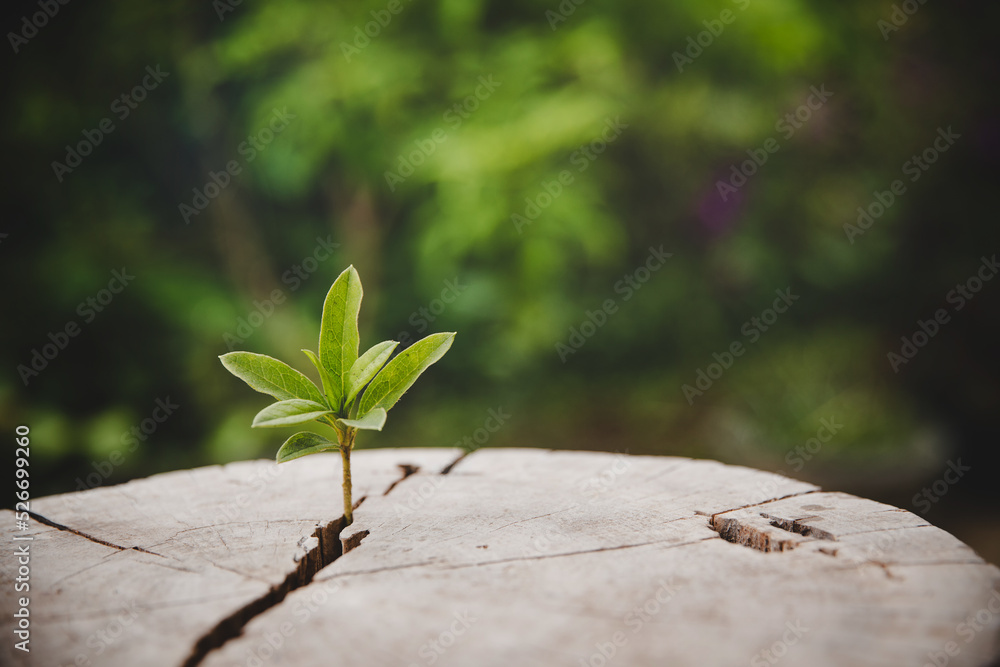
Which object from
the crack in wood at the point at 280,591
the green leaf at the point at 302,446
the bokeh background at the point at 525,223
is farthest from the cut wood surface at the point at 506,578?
the bokeh background at the point at 525,223

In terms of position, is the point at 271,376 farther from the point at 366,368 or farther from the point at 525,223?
the point at 525,223

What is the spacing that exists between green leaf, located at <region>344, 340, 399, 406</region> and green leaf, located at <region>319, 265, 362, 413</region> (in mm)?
13

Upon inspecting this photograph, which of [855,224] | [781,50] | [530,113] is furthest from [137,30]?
[855,224]

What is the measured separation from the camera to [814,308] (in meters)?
4.30

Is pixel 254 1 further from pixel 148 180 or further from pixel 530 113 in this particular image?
pixel 530 113

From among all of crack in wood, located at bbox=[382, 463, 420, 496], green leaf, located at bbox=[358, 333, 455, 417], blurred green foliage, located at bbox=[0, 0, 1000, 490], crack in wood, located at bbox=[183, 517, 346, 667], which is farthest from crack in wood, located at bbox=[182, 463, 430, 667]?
blurred green foliage, located at bbox=[0, 0, 1000, 490]

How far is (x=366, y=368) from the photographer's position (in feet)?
4.08

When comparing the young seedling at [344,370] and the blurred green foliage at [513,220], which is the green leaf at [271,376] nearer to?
the young seedling at [344,370]

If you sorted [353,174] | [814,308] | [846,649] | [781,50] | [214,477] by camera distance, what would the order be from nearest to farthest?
[846,649]
[214,477]
[781,50]
[353,174]
[814,308]

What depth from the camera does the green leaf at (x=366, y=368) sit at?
1228 mm

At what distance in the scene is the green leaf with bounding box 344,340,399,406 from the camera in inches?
48.3

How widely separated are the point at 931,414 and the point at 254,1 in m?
4.42

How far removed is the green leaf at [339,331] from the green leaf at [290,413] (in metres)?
0.07

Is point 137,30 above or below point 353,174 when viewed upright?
above
